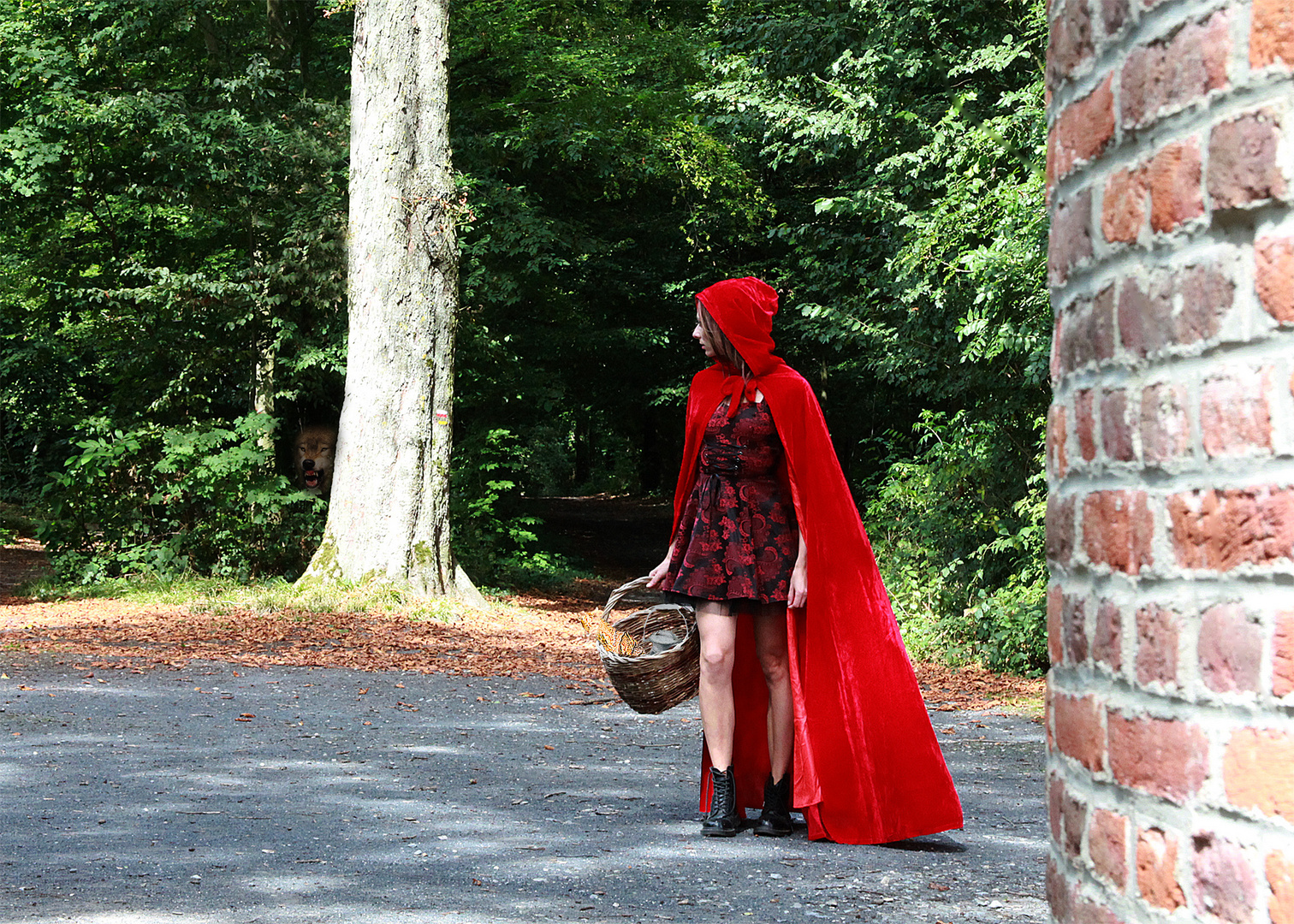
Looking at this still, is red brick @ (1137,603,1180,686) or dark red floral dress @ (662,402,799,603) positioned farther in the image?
dark red floral dress @ (662,402,799,603)

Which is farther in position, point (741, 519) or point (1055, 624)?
point (741, 519)

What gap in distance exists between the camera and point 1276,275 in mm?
1453

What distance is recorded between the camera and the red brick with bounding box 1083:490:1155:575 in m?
1.69

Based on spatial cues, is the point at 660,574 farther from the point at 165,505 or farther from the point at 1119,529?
the point at 165,505

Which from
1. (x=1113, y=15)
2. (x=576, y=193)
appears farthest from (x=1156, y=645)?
(x=576, y=193)

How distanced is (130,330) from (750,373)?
1310 cm

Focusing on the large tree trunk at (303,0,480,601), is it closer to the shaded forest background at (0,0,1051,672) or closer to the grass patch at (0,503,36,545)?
the shaded forest background at (0,0,1051,672)

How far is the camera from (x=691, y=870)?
4.71 m

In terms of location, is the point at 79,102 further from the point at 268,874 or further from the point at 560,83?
the point at 268,874

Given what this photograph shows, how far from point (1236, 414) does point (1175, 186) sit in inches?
11.3

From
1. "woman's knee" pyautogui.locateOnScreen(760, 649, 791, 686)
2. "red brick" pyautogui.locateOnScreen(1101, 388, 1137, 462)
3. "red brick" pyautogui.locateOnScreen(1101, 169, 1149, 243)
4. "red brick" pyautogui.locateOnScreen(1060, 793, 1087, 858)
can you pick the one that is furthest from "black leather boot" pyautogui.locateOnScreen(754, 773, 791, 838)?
"red brick" pyautogui.locateOnScreen(1101, 169, 1149, 243)

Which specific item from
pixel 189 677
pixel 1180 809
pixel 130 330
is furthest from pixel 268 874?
pixel 130 330

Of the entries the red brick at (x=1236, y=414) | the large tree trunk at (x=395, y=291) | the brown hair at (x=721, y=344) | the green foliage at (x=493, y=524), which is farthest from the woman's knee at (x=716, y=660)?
the green foliage at (x=493, y=524)

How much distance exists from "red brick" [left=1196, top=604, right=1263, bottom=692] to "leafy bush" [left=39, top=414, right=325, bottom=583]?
15.3 metres
